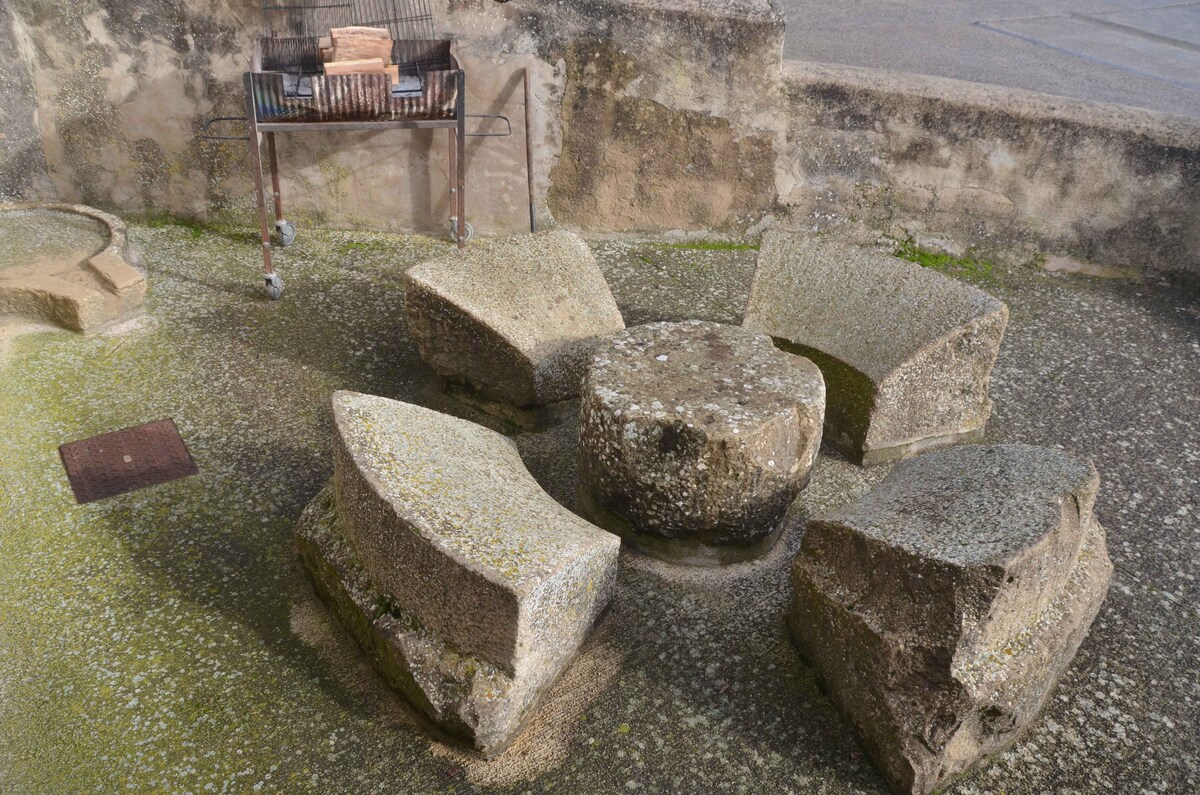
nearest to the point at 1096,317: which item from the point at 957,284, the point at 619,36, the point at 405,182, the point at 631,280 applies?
the point at 957,284

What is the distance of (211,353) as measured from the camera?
13.9 feet

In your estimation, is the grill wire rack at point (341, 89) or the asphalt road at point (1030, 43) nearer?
the grill wire rack at point (341, 89)

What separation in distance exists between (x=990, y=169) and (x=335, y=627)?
151 inches

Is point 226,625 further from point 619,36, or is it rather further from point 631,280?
point 619,36

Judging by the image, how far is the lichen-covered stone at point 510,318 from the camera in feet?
12.1

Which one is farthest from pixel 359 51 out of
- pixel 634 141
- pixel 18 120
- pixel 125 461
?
pixel 125 461

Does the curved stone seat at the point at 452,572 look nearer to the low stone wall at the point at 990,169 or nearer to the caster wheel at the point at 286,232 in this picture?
the caster wheel at the point at 286,232

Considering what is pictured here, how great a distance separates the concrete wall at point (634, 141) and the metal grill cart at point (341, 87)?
144 millimetres

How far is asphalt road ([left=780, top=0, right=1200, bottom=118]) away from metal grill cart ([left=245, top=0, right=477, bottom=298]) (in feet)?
10.7

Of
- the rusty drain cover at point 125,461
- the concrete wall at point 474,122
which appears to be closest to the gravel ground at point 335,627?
the rusty drain cover at point 125,461

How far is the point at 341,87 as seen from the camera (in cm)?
420

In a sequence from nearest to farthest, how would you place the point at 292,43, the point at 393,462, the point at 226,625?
the point at 393,462, the point at 226,625, the point at 292,43

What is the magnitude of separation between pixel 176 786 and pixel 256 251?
3215 mm

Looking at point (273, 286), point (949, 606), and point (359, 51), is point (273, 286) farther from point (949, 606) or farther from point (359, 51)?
point (949, 606)
